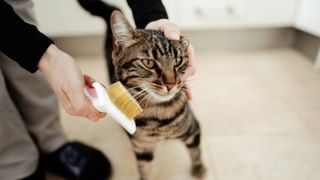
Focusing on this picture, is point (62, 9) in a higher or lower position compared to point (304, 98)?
higher

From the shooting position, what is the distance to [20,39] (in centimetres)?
44

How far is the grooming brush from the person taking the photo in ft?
1.36

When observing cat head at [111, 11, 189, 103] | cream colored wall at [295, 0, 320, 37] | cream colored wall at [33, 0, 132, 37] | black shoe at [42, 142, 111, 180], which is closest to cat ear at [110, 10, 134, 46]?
cat head at [111, 11, 189, 103]

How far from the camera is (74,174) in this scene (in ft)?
2.45

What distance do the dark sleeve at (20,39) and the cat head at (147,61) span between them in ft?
0.43

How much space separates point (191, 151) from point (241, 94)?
47 cm

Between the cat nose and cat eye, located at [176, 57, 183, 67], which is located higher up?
cat eye, located at [176, 57, 183, 67]

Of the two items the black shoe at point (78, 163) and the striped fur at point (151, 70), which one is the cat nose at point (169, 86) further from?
the black shoe at point (78, 163)

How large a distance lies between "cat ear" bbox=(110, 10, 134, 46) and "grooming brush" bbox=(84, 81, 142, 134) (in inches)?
4.1

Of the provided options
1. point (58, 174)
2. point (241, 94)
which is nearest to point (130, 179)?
point (58, 174)

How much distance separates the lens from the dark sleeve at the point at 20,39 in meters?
0.44

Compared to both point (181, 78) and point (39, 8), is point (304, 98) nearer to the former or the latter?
point (181, 78)

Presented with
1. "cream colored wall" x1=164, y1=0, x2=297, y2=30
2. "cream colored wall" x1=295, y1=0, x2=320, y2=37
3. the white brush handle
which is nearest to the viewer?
the white brush handle

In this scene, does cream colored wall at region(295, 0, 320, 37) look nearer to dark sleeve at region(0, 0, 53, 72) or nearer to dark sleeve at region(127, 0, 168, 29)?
dark sleeve at region(127, 0, 168, 29)
